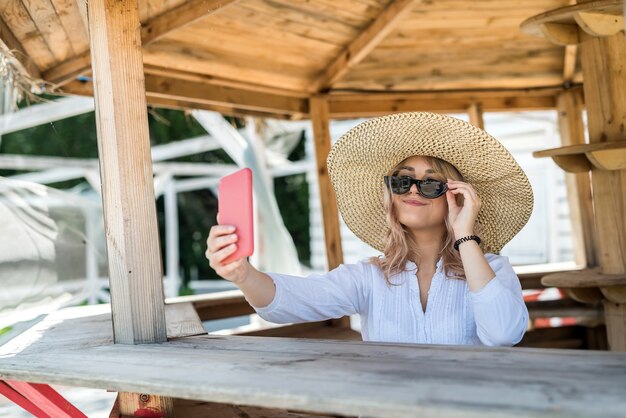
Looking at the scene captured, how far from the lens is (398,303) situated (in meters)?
2.33

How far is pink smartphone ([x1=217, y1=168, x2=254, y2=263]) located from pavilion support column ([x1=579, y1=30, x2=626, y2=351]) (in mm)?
2367

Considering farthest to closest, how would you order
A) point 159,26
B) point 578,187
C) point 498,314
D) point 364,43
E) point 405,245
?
point 578,187
point 364,43
point 159,26
point 405,245
point 498,314

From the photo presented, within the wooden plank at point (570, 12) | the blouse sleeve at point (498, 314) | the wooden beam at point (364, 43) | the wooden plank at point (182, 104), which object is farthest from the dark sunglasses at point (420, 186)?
the wooden plank at point (182, 104)

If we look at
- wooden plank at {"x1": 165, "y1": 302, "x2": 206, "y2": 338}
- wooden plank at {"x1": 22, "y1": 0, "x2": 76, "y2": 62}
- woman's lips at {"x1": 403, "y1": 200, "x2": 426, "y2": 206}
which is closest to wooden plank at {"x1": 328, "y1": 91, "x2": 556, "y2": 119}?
wooden plank at {"x1": 22, "y1": 0, "x2": 76, "y2": 62}

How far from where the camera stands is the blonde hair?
7.79ft

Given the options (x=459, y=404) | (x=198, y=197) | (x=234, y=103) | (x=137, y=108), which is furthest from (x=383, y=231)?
(x=198, y=197)

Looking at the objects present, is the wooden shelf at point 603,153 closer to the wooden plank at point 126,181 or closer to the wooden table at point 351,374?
the wooden table at point 351,374

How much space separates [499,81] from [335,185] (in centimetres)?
349

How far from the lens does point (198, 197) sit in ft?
52.6

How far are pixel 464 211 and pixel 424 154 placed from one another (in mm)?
387

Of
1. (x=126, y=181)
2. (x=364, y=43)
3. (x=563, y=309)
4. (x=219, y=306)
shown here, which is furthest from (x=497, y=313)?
(x=563, y=309)

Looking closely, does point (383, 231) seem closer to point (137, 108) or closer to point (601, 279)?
point (137, 108)

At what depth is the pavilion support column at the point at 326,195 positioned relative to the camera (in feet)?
17.9

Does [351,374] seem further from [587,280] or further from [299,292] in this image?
[587,280]
